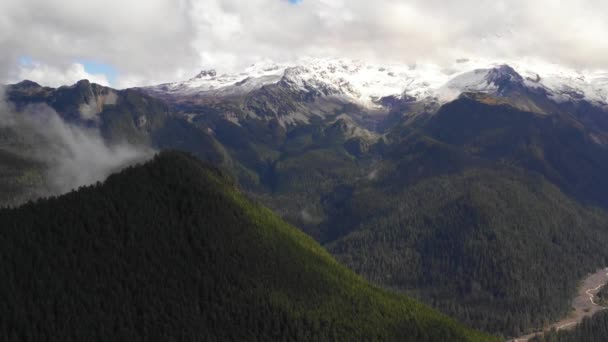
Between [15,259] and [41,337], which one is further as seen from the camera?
[15,259]

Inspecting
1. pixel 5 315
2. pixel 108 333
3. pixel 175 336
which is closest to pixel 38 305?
pixel 5 315

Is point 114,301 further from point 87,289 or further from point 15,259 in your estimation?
point 15,259

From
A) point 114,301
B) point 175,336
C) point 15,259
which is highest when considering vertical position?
point 15,259

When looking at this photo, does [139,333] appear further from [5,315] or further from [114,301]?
[5,315]

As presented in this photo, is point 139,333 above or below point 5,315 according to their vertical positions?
below

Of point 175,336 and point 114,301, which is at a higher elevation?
point 114,301

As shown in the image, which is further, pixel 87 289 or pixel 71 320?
pixel 87 289

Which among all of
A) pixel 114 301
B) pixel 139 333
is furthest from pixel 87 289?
pixel 139 333

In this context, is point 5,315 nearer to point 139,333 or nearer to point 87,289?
point 87,289
